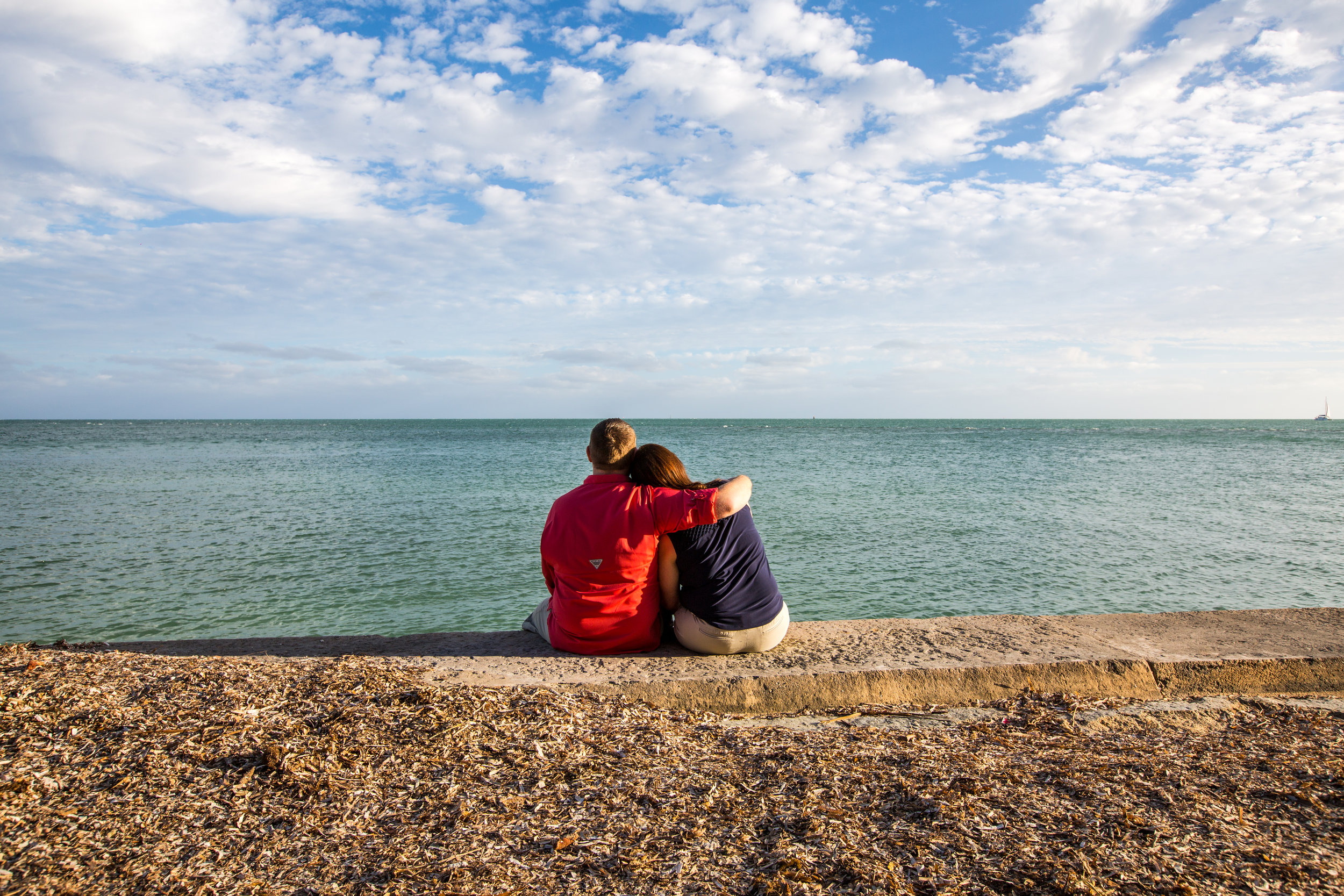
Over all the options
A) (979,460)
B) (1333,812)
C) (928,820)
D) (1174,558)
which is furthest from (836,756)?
(979,460)

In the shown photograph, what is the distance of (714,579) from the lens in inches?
155

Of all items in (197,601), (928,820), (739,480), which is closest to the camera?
(928,820)

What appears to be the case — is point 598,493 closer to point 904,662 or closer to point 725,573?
point 725,573

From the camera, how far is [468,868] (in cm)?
221

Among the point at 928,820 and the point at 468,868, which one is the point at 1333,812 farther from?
the point at 468,868

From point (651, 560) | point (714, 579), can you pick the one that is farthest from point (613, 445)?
point (714, 579)

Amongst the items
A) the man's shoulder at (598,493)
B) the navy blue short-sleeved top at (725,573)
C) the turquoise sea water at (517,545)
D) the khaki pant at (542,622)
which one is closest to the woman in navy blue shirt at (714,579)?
the navy blue short-sleeved top at (725,573)

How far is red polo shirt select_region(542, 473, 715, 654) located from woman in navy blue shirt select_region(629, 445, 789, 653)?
8cm

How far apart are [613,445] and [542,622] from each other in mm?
1294

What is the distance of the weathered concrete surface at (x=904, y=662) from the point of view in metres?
3.73

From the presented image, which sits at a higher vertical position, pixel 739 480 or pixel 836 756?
pixel 739 480

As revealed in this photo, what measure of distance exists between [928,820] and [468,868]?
59.8 inches

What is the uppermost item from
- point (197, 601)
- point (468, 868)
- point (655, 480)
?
point (655, 480)

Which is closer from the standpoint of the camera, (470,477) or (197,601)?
(197,601)
